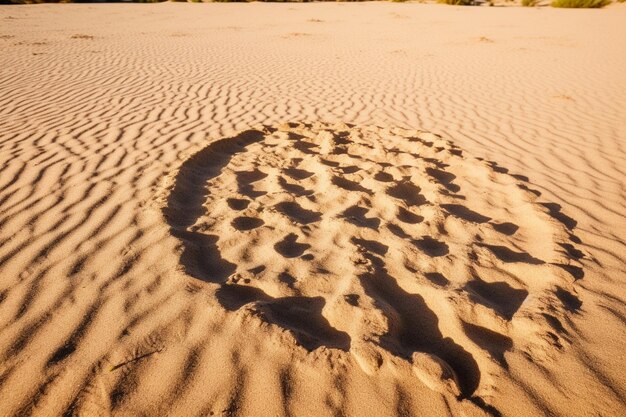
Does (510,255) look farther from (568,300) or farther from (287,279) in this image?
(287,279)

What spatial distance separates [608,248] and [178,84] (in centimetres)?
758

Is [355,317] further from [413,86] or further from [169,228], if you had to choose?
[413,86]

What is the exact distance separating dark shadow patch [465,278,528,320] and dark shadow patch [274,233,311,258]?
1153mm

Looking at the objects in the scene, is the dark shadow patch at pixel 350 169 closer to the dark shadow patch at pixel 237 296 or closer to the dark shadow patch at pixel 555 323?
the dark shadow patch at pixel 237 296

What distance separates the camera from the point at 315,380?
164cm

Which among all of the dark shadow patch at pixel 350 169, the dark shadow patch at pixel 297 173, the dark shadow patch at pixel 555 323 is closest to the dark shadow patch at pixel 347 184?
the dark shadow patch at pixel 350 169

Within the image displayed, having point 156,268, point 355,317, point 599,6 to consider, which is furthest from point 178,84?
point 599,6

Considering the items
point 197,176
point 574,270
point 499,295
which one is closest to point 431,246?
point 499,295

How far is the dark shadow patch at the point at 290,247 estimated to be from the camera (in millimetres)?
2527

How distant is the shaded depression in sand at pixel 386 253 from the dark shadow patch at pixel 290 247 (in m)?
0.01

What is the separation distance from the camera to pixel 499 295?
2.20 m

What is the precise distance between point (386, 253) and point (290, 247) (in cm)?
71

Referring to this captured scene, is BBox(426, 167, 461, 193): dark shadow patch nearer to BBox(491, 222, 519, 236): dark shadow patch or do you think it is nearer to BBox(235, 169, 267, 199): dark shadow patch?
BBox(491, 222, 519, 236): dark shadow patch

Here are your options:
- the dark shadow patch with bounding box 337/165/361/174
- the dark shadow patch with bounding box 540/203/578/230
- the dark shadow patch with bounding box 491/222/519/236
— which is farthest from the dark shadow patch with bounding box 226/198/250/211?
the dark shadow patch with bounding box 540/203/578/230
